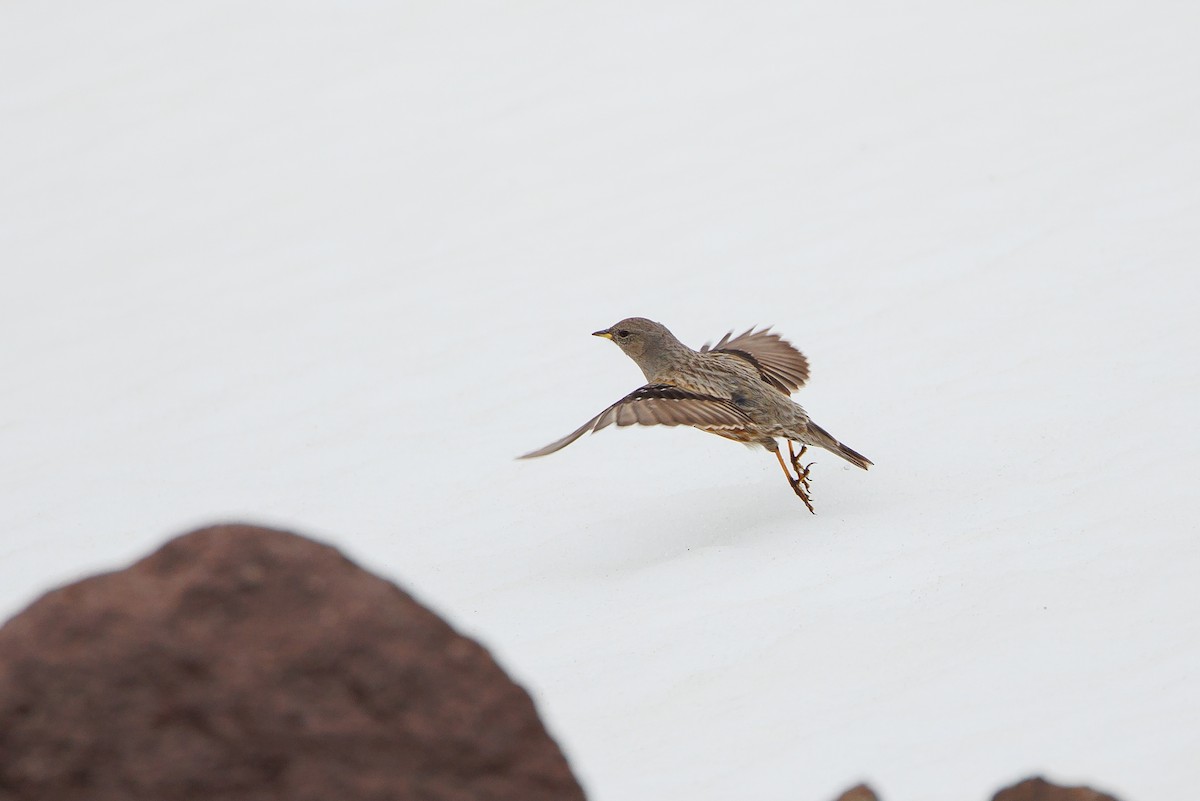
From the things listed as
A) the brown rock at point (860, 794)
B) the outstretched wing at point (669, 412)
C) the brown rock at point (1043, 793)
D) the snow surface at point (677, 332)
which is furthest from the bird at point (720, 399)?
the brown rock at point (1043, 793)

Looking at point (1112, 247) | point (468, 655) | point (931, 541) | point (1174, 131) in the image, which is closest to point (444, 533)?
point (931, 541)

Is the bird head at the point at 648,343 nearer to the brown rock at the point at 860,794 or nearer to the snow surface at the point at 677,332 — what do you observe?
the snow surface at the point at 677,332

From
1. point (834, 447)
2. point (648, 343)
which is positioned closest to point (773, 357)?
point (648, 343)

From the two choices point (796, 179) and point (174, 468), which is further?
point (796, 179)

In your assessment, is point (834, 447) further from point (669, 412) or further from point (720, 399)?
point (669, 412)

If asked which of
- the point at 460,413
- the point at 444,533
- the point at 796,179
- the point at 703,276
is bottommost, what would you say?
the point at 444,533

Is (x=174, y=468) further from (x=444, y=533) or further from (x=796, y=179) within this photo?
(x=796, y=179)

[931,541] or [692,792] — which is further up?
[931,541]
